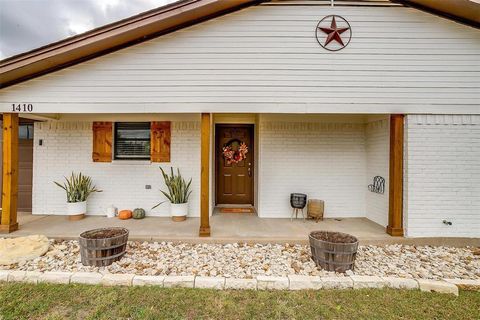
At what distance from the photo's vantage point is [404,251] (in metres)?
4.06

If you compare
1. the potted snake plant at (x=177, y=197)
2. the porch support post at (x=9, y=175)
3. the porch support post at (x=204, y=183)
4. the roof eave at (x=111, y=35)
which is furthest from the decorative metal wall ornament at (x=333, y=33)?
the porch support post at (x=9, y=175)

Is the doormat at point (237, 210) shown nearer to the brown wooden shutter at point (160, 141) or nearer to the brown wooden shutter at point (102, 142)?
the brown wooden shutter at point (160, 141)

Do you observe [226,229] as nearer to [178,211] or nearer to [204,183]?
[204,183]

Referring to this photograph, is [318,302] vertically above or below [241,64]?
below

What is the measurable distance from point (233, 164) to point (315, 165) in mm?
2050

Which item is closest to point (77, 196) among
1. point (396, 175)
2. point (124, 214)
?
point (124, 214)

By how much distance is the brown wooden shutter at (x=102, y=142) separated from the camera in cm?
572

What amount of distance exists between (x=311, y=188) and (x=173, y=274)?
3665mm

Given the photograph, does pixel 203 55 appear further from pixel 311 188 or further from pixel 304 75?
pixel 311 188

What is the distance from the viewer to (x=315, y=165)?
18.8ft

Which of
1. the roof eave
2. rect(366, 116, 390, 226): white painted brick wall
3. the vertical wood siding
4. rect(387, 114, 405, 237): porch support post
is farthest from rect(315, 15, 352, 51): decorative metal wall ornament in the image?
rect(366, 116, 390, 226): white painted brick wall

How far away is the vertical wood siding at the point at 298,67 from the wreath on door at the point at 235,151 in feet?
6.70

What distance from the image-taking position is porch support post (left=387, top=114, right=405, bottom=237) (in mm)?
4402

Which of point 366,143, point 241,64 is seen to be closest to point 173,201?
point 241,64
